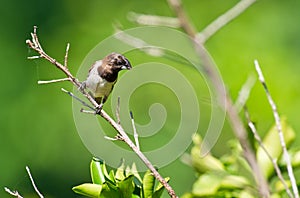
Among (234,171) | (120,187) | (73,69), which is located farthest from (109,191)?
(73,69)

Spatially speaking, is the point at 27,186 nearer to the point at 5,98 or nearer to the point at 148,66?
the point at 5,98

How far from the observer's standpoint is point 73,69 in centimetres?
463

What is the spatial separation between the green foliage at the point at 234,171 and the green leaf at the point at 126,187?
264 millimetres

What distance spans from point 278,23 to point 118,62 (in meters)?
3.32

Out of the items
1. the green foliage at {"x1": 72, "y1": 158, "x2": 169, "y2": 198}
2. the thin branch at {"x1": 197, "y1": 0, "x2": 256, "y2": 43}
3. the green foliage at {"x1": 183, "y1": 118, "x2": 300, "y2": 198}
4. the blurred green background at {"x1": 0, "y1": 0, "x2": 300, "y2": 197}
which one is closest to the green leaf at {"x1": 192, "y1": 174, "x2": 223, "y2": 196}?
the green foliage at {"x1": 183, "y1": 118, "x2": 300, "y2": 198}

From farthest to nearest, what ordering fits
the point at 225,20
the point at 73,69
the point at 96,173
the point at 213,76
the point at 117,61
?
the point at 73,69 < the point at 117,61 < the point at 96,173 < the point at 225,20 < the point at 213,76

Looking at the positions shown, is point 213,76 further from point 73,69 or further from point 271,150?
point 73,69

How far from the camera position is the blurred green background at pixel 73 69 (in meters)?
4.24

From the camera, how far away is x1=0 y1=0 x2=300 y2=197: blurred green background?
4.24 meters

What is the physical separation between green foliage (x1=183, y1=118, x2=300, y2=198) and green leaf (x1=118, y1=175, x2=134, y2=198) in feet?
0.87

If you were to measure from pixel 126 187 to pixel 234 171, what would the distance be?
1.26 feet

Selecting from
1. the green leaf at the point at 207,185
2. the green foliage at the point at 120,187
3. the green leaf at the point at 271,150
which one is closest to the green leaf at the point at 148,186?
the green foliage at the point at 120,187

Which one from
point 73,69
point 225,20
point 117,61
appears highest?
point 73,69

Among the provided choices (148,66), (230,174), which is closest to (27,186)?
(148,66)
